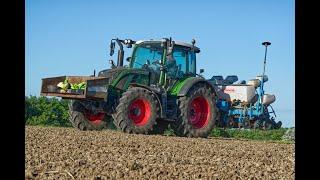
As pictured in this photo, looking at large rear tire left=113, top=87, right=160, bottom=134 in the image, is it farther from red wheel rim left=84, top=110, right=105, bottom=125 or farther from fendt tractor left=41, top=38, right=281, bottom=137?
red wheel rim left=84, top=110, right=105, bottom=125

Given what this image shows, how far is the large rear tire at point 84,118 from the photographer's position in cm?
1132

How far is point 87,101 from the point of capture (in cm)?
1102

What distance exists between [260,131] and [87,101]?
23.1ft

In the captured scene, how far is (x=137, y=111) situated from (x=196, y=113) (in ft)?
6.24

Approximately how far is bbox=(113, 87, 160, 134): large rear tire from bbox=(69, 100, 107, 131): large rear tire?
51.6 inches

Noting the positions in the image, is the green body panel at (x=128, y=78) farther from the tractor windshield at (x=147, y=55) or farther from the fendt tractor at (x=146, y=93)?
the tractor windshield at (x=147, y=55)

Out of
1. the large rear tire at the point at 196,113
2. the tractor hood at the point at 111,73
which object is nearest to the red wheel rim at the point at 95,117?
the tractor hood at the point at 111,73

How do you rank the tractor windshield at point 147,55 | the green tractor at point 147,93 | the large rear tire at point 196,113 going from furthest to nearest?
1. the tractor windshield at point 147,55
2. the large rear tire at point 196,113
3. the green tractor at point 147,93

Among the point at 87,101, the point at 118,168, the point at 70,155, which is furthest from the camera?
the point at 87,101

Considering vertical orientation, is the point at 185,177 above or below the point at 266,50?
below

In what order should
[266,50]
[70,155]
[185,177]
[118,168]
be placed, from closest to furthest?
[185,177]
[118,168]
[70,155]
[266,50]

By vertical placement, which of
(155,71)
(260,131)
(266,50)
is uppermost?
(266,50)
